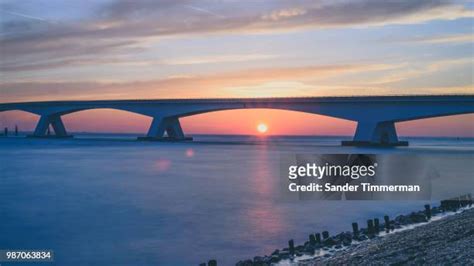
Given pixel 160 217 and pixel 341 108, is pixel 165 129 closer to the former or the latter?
pixel 341 108

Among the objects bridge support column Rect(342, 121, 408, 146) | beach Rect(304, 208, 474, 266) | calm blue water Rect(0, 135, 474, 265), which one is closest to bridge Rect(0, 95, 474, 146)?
bridge support column Rect(342, 121, 408, 146)

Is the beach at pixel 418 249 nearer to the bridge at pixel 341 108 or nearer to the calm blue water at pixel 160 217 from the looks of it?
the calm blue water at pixel 160 217

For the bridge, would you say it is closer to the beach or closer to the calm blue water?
the calm blue water

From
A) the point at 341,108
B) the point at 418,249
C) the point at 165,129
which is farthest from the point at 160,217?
the point at 165,129

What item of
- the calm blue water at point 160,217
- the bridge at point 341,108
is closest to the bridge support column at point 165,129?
the bridge at point 341,108

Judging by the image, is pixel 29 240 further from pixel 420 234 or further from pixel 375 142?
pixel 375 142

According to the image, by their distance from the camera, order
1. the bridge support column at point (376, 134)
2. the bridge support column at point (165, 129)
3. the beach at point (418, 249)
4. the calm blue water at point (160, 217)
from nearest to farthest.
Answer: the beach at point (418, 249)
the calm blue water at point (160, 217)
the bridge support column at point (376, 134)
the bridge support column at point (165, 129)

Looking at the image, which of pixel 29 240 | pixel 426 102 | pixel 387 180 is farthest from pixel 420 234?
pixel 426 102

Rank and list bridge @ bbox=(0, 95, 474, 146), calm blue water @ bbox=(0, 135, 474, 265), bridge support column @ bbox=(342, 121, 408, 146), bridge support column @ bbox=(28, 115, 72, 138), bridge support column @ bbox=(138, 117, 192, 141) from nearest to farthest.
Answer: calm blue water @ bbox=(0, 135, 474, 265), bridge @ bbox=(0, 95, 474, 146), bridge support column @ bbox=(342, 121, 408, 146), bridge support column @ bbox=(138, 117, 192, 141), bridge support column @ bbox=(28, 115, 72, 138)
